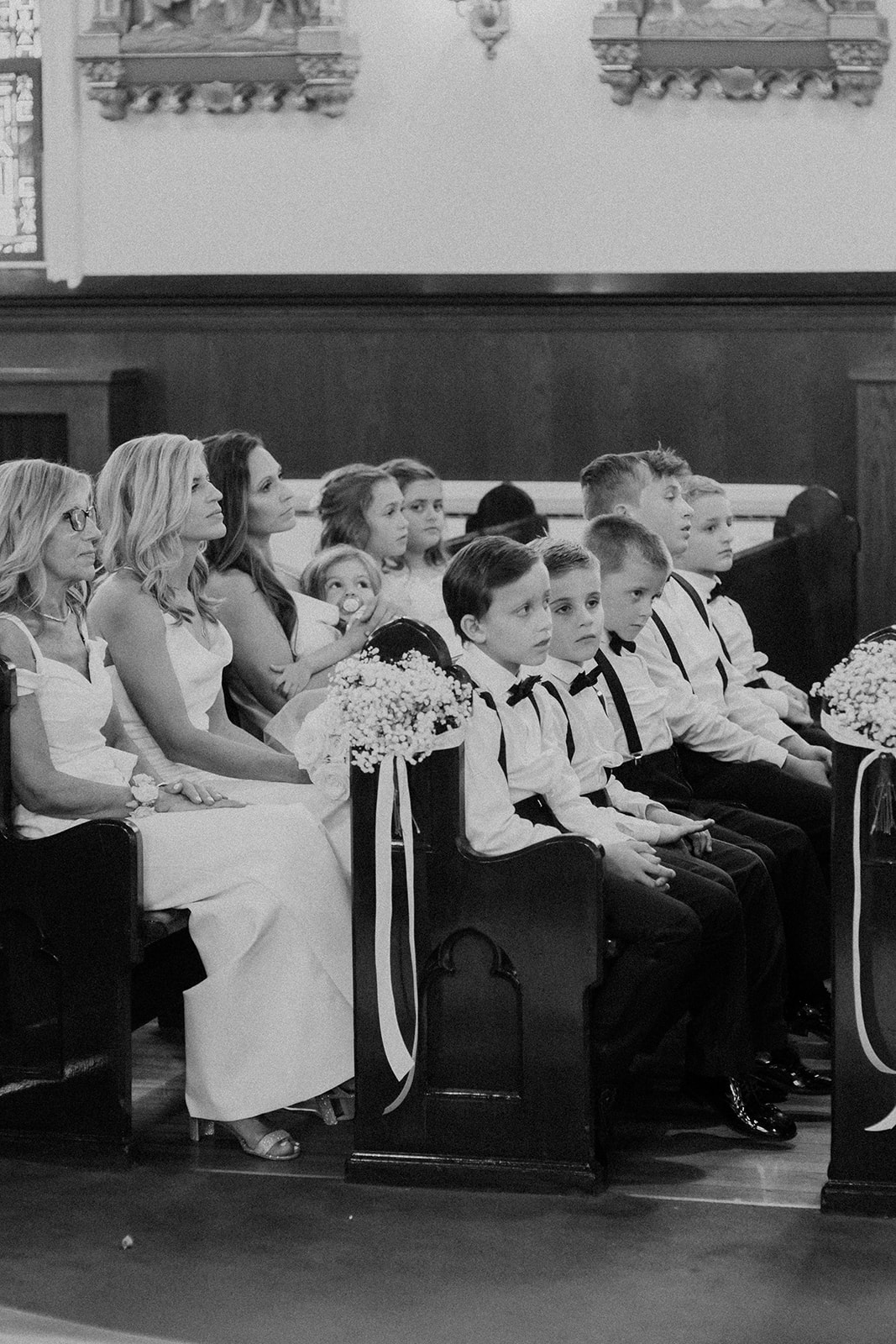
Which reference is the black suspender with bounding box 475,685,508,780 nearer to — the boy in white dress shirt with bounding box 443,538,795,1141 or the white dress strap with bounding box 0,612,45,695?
the boy in white dress shirt with bounding box 443,538,795,1141

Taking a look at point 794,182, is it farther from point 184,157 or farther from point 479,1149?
point 479,1149

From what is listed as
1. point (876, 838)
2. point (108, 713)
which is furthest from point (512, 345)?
point (876, 838)

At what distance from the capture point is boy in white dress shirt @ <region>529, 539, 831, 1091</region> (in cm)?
403

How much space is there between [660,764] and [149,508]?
1.27 meters

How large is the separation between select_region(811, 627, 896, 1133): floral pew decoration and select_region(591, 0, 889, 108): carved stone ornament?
15.6 feet

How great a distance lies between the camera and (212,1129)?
3893 millimetres

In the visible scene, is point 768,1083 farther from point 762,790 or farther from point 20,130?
point 20,130

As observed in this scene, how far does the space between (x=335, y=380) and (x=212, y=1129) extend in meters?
4.93

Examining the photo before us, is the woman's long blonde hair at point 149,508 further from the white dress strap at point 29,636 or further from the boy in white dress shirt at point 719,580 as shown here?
the boy in white dress shirt at point 719,580

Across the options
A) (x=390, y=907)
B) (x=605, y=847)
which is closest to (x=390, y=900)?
(x=390, y=907)

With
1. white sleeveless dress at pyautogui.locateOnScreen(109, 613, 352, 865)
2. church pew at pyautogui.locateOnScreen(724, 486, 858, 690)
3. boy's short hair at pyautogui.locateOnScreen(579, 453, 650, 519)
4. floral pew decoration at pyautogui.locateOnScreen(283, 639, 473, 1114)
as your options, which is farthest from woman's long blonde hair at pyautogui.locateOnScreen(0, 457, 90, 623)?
church pew at pyautogui.locateOnScreen(724, 486, 858, 690)

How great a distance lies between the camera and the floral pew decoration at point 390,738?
349 cm

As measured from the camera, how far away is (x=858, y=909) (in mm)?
3398

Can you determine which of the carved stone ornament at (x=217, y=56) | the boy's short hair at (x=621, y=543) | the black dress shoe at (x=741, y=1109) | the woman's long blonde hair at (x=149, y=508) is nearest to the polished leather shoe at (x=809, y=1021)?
the black dress shoe at (x=741, y=1109)
